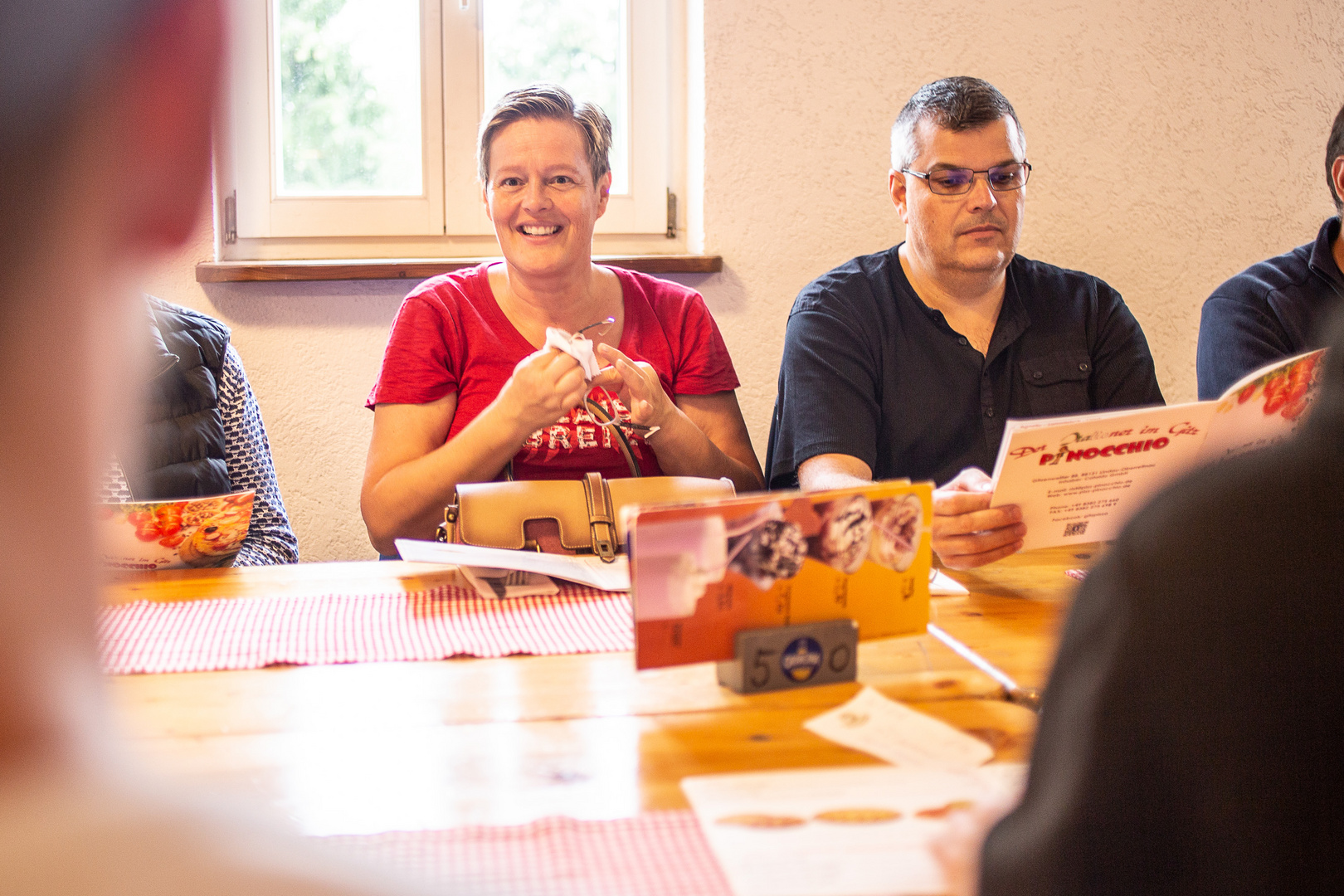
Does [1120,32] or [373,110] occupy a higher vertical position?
[1120,32]

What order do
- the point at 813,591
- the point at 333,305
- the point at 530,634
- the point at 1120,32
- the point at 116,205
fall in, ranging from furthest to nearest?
the point at 1120,32 < the point at 333,305 < the point at 530,634 < the point at 813,591 < the point at 116,205

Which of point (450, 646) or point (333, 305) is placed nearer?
point (450, 646)

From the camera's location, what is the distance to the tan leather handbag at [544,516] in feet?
4.73

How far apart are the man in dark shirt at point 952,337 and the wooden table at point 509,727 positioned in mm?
830

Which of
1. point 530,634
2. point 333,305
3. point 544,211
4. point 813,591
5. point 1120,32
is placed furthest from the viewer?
point 1120,32

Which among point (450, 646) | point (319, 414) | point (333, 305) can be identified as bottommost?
point (450, 646)

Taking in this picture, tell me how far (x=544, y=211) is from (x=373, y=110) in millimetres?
882

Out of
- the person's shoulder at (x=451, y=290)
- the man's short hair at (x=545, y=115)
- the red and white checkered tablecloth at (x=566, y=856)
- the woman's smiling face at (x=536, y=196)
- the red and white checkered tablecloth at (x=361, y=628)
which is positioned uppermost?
the man's short hair at (x=545, y=115)

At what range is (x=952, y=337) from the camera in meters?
2.03

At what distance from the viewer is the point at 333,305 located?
2521 millimetres

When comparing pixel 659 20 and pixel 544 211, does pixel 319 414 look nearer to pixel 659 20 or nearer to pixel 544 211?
pixel 544 211

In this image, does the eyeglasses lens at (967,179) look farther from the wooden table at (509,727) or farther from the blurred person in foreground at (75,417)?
the blurred person in foreground at (75,417)

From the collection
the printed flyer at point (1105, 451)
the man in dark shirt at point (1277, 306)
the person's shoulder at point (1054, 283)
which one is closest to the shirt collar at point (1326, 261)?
the man in dark shirt at point (1277, 306)

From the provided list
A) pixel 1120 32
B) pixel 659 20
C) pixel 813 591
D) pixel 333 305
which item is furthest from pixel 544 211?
pixel 1120 32
